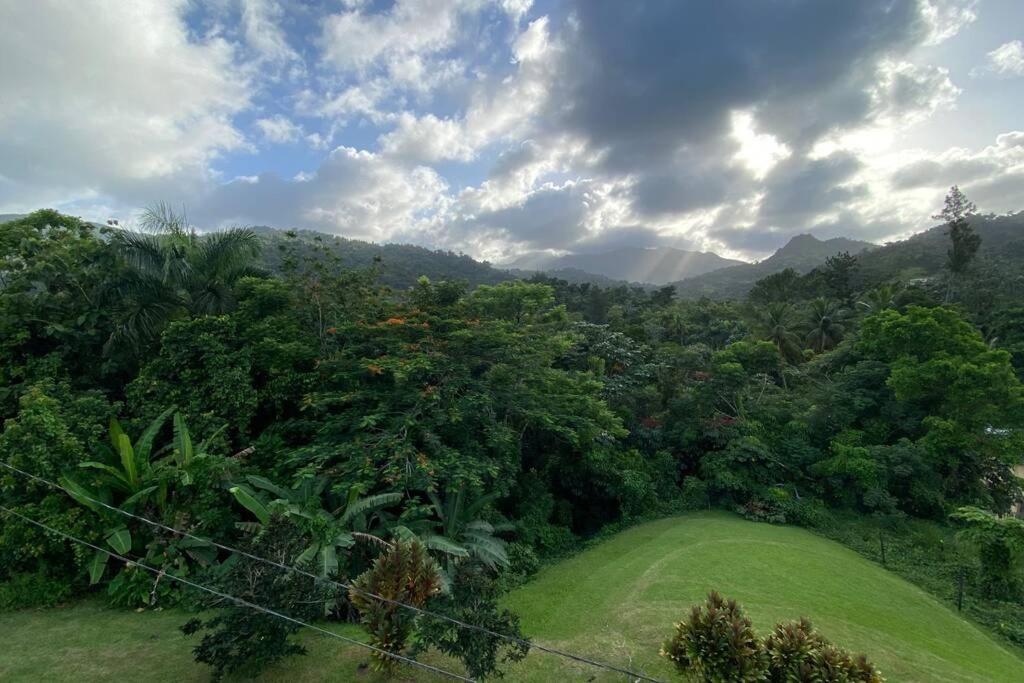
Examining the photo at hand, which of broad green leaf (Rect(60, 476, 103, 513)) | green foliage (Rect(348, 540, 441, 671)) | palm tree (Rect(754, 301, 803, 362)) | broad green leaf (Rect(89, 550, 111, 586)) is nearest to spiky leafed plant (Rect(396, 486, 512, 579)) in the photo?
green foliage (Rect(348, 540, 441, 671))

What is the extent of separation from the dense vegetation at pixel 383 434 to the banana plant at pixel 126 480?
0.04 metres

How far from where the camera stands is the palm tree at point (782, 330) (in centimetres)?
2794

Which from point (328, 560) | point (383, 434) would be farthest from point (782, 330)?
point (328, 560)

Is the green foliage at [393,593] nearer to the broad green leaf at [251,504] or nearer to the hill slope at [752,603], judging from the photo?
the hill slope at [752,603]

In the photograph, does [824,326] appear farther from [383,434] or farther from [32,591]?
[32,591]

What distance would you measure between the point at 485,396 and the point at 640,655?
560 cm

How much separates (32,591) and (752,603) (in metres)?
11.4

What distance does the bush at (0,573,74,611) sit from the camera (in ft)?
23.8

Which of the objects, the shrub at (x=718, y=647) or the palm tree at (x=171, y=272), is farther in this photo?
the palm tree at (x=171, y=272)

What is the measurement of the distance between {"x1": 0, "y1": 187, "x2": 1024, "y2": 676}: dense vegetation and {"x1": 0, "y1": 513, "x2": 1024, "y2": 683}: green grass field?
76 cm

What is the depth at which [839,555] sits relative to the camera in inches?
402

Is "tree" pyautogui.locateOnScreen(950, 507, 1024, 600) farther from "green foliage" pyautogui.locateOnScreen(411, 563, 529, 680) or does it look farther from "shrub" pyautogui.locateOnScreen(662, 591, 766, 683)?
"green foliage" pyautogui.locateOnScreen(411, 563, 529, 680)

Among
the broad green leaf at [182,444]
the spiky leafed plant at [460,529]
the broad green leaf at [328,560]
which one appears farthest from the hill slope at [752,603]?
the broad green leaf at [182,444]

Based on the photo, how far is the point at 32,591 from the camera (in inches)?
291
